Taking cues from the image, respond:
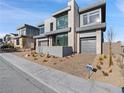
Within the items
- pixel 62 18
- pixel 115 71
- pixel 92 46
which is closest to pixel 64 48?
pixel 92 46

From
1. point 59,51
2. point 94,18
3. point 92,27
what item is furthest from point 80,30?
point 59,51

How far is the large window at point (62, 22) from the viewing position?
29.0 meters

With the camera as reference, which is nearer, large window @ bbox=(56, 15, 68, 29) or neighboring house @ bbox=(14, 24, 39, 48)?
large window @ bbox=(56, 15, 68, 29)

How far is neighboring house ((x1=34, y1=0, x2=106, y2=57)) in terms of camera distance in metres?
22.8

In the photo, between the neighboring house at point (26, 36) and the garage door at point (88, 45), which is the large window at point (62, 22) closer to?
the garage door at point (88, 45)

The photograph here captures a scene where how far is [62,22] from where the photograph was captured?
30.0 metres

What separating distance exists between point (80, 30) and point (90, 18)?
7.53 ft

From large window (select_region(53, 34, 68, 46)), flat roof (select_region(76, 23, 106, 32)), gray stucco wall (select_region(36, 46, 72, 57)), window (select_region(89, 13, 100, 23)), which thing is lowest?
gray stucco wall (select_region(36, 46, 72, 57))

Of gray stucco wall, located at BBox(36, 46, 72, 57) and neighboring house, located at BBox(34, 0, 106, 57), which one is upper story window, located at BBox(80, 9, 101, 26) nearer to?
neighboring house, located at BBox(34, 0, 106, 57)

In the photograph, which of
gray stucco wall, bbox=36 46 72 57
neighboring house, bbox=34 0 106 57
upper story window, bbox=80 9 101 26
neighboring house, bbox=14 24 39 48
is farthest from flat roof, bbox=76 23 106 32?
neighboring house, bbox=14 24 39 48

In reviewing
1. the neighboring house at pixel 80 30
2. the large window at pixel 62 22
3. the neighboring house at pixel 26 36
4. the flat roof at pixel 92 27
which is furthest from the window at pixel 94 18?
the neighboring house at pixel 26 36

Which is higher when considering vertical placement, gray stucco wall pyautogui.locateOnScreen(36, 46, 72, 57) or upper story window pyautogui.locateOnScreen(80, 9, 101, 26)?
upper story window pyautogui.locateOnScreen(80, 9, 101, 26)

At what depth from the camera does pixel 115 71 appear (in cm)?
1306

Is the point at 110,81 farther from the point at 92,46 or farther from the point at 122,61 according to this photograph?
the point at 92,46
